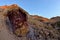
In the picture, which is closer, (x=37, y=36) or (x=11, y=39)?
(x=11, y=39)

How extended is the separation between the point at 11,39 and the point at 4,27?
218 centimetres

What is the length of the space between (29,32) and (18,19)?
2.26m

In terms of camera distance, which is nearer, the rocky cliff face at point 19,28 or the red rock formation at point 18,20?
the rocky cliff face at point 19,28

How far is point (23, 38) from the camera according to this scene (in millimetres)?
24062

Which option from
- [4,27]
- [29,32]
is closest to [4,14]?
[4,27]

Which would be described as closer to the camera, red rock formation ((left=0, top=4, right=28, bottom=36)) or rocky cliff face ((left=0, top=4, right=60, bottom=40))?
rocky cliff face ((left=0, top=4, right=60, bottom=40))

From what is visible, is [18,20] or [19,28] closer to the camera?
[19,28]

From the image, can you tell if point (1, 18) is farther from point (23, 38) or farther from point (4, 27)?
point (23, 38)

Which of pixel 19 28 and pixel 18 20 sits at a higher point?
pixel 18 20

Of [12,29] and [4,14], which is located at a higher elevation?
[4,14]

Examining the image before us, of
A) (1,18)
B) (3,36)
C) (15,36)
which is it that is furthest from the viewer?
(1,18)

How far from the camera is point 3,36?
2231 cm

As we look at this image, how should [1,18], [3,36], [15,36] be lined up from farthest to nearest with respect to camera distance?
[1,18] < [15,36] < [3,36]

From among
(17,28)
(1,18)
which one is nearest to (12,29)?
(17,28)
